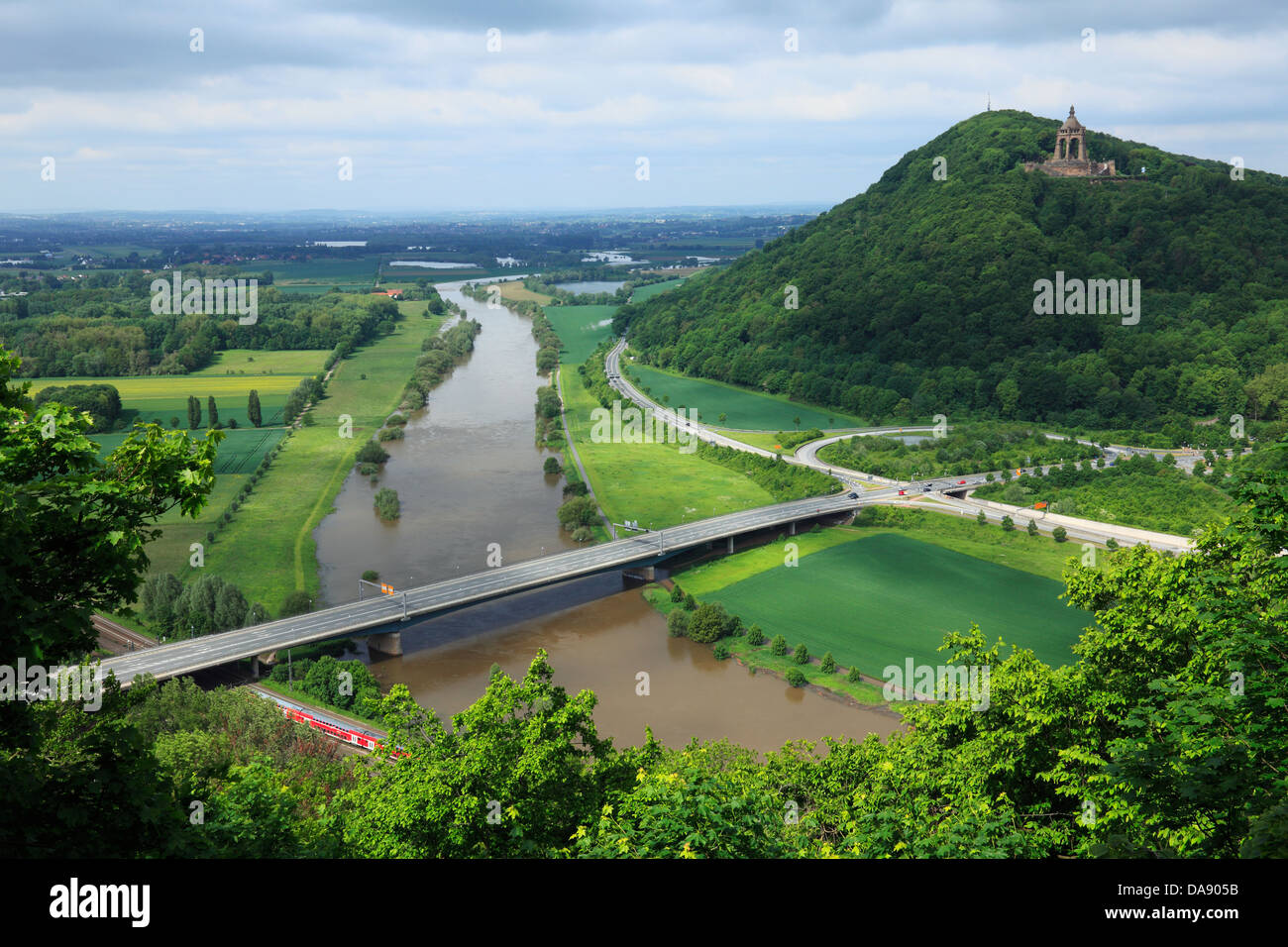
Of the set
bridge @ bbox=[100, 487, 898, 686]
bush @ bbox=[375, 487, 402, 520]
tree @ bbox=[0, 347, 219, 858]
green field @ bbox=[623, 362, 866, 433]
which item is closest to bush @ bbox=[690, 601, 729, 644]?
bridge @ bbox=[100, 487, 898, 686]

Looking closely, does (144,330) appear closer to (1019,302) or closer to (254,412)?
(254,412)

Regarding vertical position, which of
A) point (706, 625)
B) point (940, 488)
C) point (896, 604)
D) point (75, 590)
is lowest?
point (896, 604)

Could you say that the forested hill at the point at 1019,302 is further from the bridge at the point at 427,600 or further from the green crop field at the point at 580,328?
the bridge at the point at 427,600

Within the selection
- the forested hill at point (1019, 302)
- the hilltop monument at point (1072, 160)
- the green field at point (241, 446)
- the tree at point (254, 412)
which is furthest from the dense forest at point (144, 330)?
the hilltop monument at point (1072, 160)

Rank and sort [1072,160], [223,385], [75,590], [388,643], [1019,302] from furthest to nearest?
[1072,160] → [1019,302] → [223,385] → [388,643] → [75,590]

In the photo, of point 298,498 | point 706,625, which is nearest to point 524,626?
point 706,625
